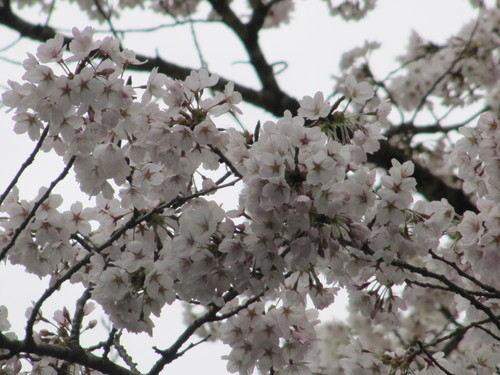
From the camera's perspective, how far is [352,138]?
2627 millimetres

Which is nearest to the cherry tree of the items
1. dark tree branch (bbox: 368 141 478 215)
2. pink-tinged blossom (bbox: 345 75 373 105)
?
pink-tinged blossom (bbox: 345 75 373 105)

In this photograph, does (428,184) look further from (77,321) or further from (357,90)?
(77,321)

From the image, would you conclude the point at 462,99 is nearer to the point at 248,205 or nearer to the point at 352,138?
the point at 352,138

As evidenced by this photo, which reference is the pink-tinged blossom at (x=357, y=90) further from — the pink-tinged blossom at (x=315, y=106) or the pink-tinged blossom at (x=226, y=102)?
the pink-tinged blossom at (x=226, y=102)

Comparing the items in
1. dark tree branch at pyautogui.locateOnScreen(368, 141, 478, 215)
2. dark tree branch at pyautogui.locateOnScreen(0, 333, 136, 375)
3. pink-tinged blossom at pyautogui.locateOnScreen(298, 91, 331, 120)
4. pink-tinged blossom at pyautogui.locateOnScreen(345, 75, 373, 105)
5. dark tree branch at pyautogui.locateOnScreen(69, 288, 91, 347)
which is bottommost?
dark tree branch at pyautogui.locateOnScreen(0, 333, 136, 375)

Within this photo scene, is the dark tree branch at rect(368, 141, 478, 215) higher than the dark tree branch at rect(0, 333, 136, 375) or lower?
higher

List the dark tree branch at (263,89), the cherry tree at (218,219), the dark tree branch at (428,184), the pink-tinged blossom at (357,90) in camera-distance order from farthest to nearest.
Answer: the dark tree branch at (263,89)
the dark tree branch at (428,184)
the pink-tinged blossom at (357,90)
the cherry tree at (218,219)

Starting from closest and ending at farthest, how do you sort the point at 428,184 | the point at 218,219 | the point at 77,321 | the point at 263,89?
the point at 218,219 < the point at 77,321 < the point at 428,184 < the point at 263,89

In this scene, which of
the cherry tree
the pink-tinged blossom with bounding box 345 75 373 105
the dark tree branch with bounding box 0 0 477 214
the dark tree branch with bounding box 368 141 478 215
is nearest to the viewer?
the cherry tree

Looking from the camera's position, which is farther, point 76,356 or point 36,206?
point 76,356

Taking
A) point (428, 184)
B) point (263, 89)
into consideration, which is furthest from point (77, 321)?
point (263, 89)

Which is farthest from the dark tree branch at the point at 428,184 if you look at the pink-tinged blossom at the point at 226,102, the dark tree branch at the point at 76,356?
the dark tree branch at the point at 76,356

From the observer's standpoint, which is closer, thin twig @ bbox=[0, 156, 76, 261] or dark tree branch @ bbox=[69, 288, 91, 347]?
thin twig @ bbox=[0, 156, 76, 261]

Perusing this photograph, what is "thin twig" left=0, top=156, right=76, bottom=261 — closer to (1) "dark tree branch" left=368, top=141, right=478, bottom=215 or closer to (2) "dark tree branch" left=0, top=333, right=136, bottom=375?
(2) "dark tree branch" left=0, top=333, right=136, bottom=375
